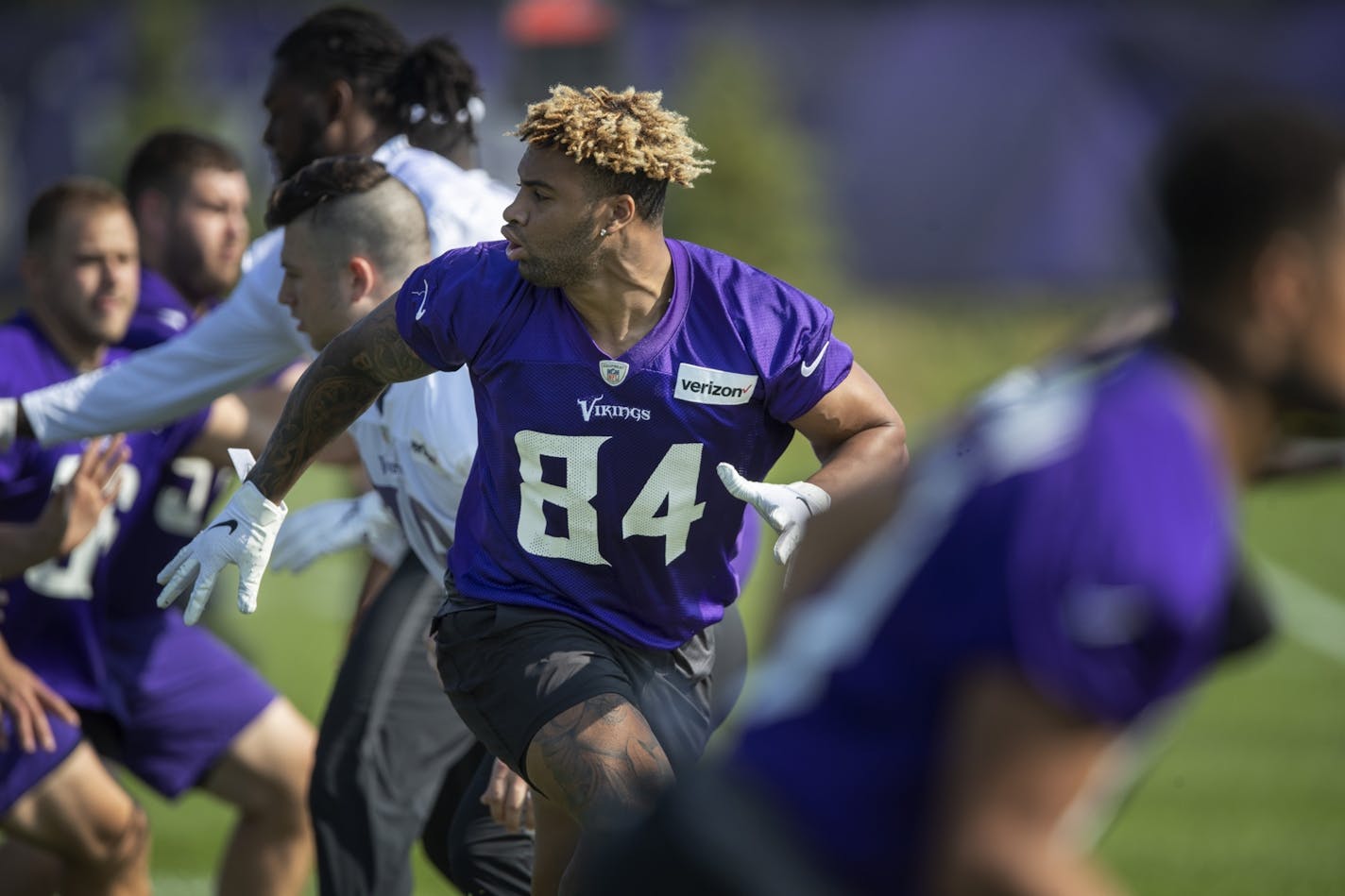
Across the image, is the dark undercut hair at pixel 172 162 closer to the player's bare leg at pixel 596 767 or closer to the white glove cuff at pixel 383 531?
the white glove cuff at pixel 383 531

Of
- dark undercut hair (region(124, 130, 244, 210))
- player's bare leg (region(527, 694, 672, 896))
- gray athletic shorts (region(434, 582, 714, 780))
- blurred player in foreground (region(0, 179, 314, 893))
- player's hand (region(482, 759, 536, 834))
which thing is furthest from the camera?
dark undercut hair (region(124, 130, 244, 210))

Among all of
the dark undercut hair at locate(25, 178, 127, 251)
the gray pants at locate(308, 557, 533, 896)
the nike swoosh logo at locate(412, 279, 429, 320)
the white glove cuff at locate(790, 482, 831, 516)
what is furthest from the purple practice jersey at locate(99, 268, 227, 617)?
the white glove cuff at locate(790, 482, 831, 516)

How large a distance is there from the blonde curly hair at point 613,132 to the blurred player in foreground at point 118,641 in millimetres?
2017

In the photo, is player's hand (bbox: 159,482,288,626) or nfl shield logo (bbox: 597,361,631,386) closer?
nfl shield logo (bbox: 597,361,631,386)

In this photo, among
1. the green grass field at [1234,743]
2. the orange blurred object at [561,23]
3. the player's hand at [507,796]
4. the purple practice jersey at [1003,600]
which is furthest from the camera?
the orange blurred object at [561,23]

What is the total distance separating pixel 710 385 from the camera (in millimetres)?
3955

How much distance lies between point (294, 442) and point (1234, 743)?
6.48 metres

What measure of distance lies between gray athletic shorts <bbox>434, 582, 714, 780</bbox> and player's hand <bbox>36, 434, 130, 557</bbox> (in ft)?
4.50

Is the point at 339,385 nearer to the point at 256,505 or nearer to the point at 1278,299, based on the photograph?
the point at 256,505

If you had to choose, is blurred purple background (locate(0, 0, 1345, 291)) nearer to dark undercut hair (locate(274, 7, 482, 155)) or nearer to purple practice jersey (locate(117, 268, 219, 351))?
purple practice jersey (locate(117, 268, 219, 351))

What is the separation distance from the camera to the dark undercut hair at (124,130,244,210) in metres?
6.42

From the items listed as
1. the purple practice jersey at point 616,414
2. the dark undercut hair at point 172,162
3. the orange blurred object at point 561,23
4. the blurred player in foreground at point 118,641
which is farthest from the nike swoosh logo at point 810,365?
the orange blurred object at point 561,23

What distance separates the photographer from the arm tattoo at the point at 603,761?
3.64 metres

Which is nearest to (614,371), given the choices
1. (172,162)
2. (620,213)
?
(620,213)
